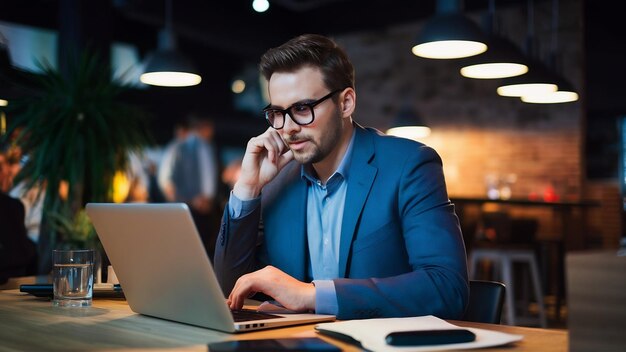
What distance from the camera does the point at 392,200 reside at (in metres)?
1.90

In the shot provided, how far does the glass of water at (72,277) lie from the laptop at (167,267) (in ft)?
0.43

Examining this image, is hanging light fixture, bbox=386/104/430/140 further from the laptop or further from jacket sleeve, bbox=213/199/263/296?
the laptop

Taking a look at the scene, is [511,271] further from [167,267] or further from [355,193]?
[167,267]

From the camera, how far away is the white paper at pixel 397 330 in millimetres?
1199

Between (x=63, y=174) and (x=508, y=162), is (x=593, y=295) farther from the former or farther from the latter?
(x=508, y=162)

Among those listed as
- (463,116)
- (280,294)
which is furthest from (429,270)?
(463,116)

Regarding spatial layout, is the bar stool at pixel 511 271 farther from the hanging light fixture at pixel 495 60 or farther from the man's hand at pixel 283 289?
the man's hand at pixel 283 289

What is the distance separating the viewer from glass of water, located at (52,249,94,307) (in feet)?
5.81

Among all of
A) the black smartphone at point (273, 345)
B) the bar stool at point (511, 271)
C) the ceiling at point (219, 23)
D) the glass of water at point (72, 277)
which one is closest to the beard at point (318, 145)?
the glass of water at point (72, 277)

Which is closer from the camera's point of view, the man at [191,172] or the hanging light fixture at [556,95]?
the hanging light fixture at [556,95]

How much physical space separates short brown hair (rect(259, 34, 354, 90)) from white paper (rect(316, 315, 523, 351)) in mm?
807

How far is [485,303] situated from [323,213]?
533mm

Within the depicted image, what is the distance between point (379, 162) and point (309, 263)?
1.15ft

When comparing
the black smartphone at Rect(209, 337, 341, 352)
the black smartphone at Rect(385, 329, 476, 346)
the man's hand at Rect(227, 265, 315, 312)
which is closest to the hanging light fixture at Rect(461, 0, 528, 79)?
the man's hand at Rect(227, 265, 315, 312)
